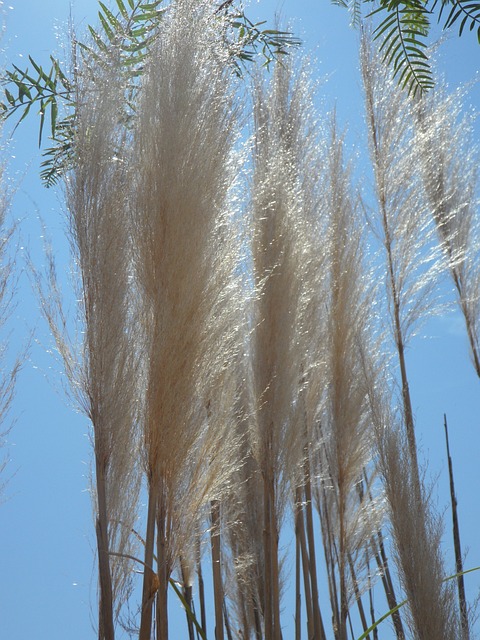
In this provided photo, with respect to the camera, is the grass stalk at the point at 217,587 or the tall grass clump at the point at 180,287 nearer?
the tall grass clump at the point at 180,287

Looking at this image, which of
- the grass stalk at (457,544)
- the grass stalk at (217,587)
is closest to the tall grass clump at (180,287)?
the grass stalk at (217,587)

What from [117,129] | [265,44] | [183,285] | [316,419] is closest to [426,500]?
[316,419]

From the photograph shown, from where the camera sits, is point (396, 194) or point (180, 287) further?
point (396, 194)

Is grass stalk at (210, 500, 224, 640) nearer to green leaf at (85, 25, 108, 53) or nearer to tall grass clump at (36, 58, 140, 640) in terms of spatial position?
tall grass clump at (36, 58, 140, 640)

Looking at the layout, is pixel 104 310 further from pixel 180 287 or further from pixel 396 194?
pixel 396 194

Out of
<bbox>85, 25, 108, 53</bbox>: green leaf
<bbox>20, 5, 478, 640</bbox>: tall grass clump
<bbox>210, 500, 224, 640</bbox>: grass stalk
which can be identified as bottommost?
<bbox>210, 500, 224, 640</bbox>: grass stalk

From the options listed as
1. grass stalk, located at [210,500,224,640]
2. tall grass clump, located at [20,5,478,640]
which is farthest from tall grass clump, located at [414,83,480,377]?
grass stalk, located at [210,500,224,640]

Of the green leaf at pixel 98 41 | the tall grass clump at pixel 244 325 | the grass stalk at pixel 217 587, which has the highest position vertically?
the green leaf at pixel 98 41

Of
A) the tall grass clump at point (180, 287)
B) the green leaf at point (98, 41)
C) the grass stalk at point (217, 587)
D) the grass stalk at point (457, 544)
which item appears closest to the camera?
the tall grass clump at point (180, 287)

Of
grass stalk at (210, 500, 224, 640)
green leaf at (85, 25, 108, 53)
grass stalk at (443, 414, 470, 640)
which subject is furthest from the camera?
grass stalk at (443, 414, 470, 640)

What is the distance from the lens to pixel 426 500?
273 cm

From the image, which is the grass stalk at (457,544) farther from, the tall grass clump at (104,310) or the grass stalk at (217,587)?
the tall grass clump at (104,310)

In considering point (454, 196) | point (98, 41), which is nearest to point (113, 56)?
point (98, 41)

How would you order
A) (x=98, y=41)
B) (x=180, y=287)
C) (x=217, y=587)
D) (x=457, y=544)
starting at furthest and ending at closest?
(x=457, y=544) → (x=217, y=587) → (x=98, y=41) → (x=180, y=287)
